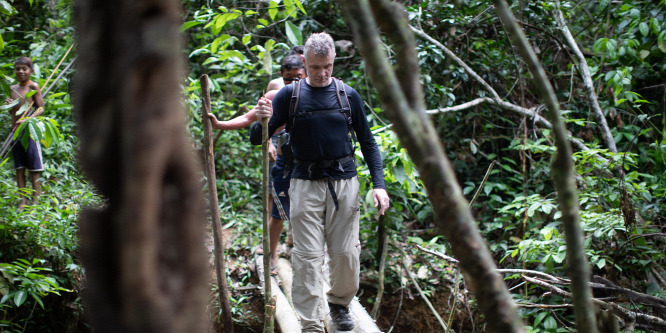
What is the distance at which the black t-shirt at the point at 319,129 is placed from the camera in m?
3.50

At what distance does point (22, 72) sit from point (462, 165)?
5489 millimetres

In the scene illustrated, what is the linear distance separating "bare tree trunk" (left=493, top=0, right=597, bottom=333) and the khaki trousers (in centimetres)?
254

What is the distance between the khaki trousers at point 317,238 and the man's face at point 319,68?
68 cm

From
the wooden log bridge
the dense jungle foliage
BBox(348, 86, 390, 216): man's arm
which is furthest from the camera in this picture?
the dense jungle foliage

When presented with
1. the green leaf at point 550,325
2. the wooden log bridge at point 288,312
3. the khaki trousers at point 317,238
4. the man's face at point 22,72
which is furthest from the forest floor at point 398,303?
the man's face at point 22,72

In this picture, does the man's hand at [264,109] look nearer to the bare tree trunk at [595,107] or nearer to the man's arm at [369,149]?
the man's arm at [369,149]

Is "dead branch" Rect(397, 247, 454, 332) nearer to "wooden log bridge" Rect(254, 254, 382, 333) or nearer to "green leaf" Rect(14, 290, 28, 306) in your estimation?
"wooden log bridge" Rect(254, 254, 382, 333)

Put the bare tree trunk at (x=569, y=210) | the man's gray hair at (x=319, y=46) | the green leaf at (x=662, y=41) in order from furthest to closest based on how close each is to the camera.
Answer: the green leaf at (x=662, y=41) < the man's gray hair at (x=319, y=46) < the bare tree trunk at (x=569, y=210)

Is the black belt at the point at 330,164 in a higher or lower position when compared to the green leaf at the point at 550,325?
higher

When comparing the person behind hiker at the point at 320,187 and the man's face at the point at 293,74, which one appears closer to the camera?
the person behind hiker at the point at 320,187

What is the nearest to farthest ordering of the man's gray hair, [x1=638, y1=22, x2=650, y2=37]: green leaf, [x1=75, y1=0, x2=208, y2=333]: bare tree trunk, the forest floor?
[x1=75, y1=0, x2=208, y2=333]: bare tree trunk, the man's gray hair, the forest floor, [x1=638, y1=22, x2=650, y2=37]: green leaf

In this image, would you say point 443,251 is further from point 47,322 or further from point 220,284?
point 47,322

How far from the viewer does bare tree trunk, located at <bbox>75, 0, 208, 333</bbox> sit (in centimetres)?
64

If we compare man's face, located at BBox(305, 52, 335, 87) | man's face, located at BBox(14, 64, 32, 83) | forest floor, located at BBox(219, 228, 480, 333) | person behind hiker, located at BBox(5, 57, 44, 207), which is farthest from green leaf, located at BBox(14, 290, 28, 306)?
man's face, located at BBox(14, 64, 32, 83)
